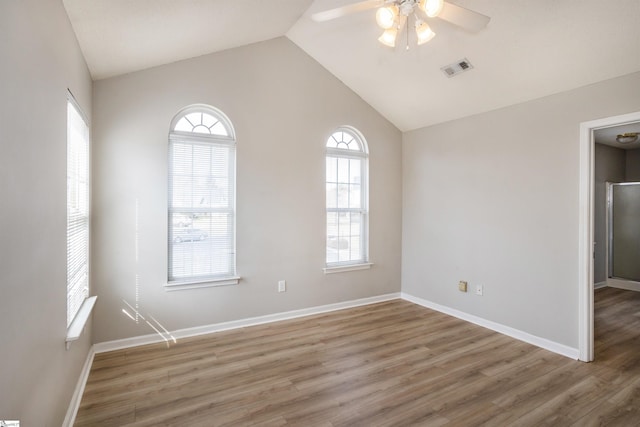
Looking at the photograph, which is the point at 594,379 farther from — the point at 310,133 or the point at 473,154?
the point at 310,133

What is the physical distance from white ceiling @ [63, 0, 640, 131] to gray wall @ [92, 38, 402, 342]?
10.1 inches

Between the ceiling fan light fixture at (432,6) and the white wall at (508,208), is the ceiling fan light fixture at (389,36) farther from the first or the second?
the white wall at (508,208)

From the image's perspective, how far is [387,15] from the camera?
7.20 feet

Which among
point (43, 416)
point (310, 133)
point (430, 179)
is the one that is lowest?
point (43, 416)

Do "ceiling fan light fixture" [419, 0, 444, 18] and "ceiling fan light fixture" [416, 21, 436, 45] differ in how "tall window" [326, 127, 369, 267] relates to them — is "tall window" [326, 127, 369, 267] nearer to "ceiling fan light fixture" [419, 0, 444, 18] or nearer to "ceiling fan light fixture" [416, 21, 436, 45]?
"ceiling fan light fixture" [416, 21, 436, 45]

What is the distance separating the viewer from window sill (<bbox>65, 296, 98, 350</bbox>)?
203 centimetres

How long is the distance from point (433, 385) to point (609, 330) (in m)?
2.63

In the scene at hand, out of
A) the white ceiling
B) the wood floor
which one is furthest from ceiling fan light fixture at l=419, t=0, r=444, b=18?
the wood floor

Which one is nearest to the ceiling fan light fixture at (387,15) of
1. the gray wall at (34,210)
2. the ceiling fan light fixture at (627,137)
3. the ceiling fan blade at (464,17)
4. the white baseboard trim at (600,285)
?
the ceiling fan blade at (464,17)

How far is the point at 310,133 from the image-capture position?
4.17 metres

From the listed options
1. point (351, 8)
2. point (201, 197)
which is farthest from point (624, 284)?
point (201, 197)

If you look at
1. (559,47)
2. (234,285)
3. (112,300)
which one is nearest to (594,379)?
(559,47)

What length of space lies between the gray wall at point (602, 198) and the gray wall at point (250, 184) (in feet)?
11.8

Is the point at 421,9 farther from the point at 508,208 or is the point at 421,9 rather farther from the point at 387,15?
the point at 508,208
